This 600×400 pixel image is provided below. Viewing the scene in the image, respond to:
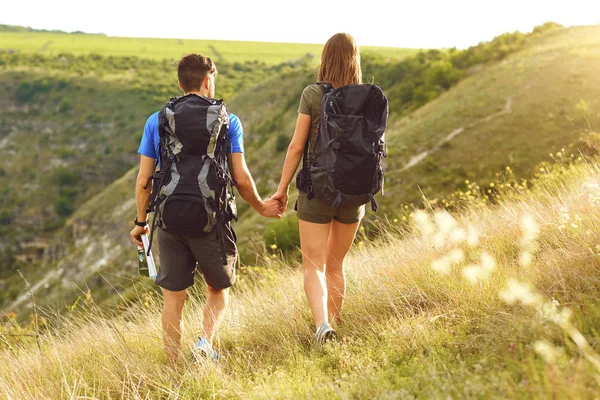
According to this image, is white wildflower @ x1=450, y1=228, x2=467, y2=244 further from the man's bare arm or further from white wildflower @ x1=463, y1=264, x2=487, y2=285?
the man's bare arm

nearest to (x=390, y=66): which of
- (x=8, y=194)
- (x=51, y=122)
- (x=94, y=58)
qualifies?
(x=8, y=194)

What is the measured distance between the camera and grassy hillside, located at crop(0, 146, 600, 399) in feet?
7.29

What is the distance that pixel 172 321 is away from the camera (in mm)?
3416

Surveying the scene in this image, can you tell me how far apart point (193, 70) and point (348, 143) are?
1.16 meters

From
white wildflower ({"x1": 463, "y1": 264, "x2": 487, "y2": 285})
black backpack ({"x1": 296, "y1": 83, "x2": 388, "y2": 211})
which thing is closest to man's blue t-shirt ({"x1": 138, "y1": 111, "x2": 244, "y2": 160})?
black backpack ({"x1": 296, "y1": 83, "x2": 388, "y2": 211})

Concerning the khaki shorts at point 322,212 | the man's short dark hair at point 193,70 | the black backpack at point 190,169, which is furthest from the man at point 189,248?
the khaki shorts at point 322,212

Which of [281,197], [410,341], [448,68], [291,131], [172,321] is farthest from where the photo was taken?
[291,131]

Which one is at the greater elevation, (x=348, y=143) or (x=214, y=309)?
(x=348, y=143)

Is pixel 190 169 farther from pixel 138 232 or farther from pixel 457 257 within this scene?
pixel 457 257

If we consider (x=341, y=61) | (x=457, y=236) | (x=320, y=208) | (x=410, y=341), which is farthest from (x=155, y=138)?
(x=457, y=236)

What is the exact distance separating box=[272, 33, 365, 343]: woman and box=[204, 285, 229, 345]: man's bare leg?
0.63 meters

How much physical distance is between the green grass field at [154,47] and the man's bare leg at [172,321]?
124m

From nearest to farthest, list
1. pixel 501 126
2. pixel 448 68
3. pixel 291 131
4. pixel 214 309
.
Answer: pixel 214 309 < pixel 501 126 < pixel 448 68 < pixel 291 131

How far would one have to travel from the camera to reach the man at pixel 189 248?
3314mm
